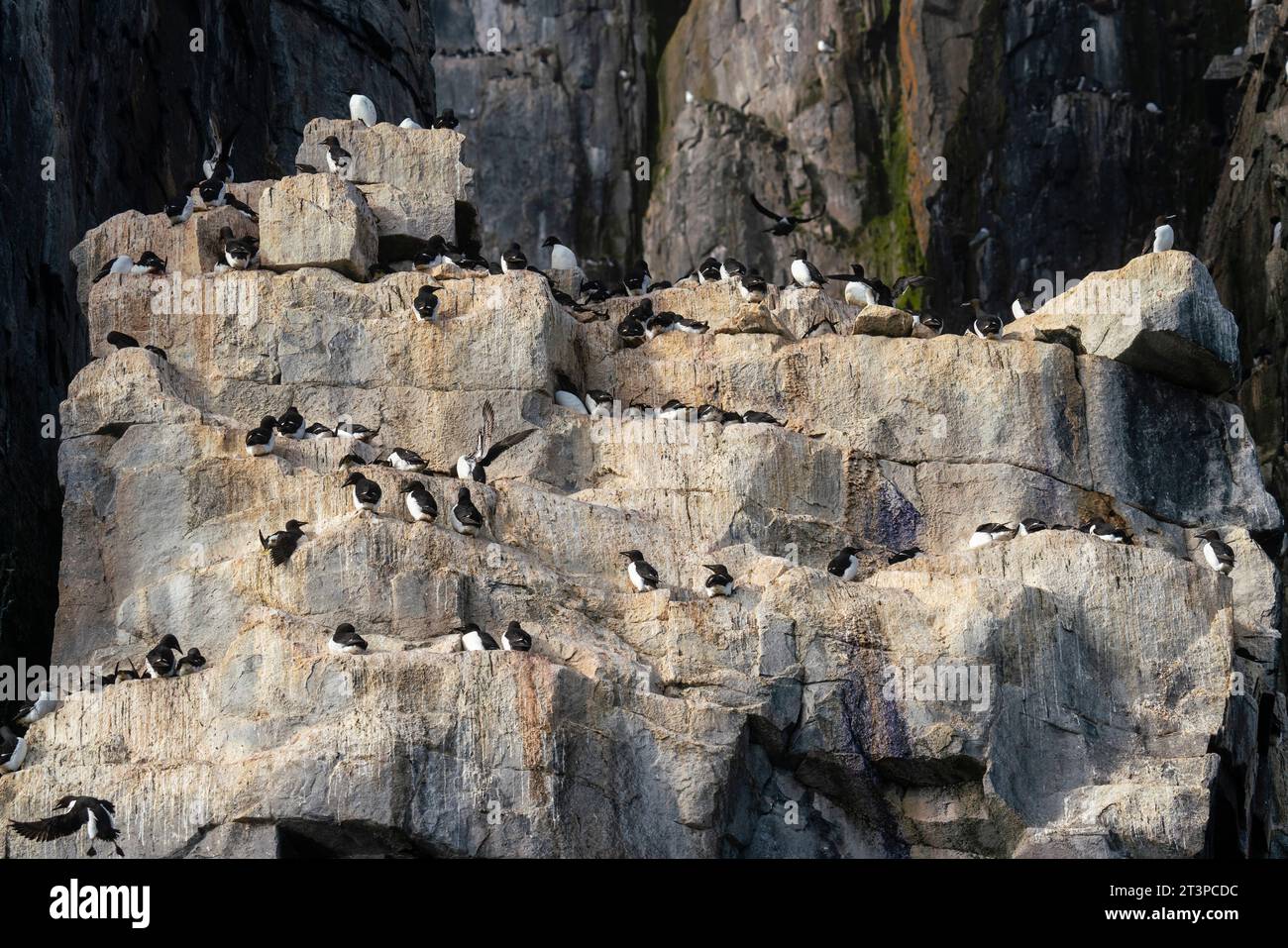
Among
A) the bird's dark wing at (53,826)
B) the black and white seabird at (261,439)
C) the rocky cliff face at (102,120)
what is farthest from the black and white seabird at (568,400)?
the bird's dark wing at (53,826)

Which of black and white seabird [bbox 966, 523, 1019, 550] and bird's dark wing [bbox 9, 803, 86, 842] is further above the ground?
black and white seabird [bbox 966, 523, 1019, 550]

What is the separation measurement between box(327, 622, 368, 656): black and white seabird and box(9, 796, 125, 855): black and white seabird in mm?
2512

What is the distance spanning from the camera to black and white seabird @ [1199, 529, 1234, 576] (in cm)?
2544

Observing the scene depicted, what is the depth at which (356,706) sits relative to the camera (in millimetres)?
20609

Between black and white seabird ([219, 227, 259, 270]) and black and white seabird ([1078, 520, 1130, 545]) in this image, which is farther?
black and white seabird ([219, 227, 259, 270])

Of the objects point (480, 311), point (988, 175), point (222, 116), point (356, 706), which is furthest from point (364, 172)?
point (988, 175)

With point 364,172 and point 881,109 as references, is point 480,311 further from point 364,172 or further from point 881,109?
point 881,109

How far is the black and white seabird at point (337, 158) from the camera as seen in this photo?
28.5 metres

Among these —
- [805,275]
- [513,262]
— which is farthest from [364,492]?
[805,275]

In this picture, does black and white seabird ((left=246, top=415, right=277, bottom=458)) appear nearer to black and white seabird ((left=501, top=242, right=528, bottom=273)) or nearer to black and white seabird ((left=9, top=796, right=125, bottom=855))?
black and white seabird ((left=501, top=242, right=528, bottom=273))

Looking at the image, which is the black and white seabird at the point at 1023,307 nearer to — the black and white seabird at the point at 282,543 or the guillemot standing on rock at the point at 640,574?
the guillemot standing on rock at the point at 640,574

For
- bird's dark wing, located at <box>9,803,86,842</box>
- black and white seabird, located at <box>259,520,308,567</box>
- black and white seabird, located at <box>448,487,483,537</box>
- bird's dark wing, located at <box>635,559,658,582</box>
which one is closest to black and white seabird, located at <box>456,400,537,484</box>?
black and white seabird, located at <box>448,487,483,537</box>

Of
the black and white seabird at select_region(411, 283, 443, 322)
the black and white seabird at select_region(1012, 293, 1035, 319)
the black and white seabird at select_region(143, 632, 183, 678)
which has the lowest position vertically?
the black and white seabird at select_region(143, 632, 183, 678)

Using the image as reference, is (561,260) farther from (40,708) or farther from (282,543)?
(40,708)
